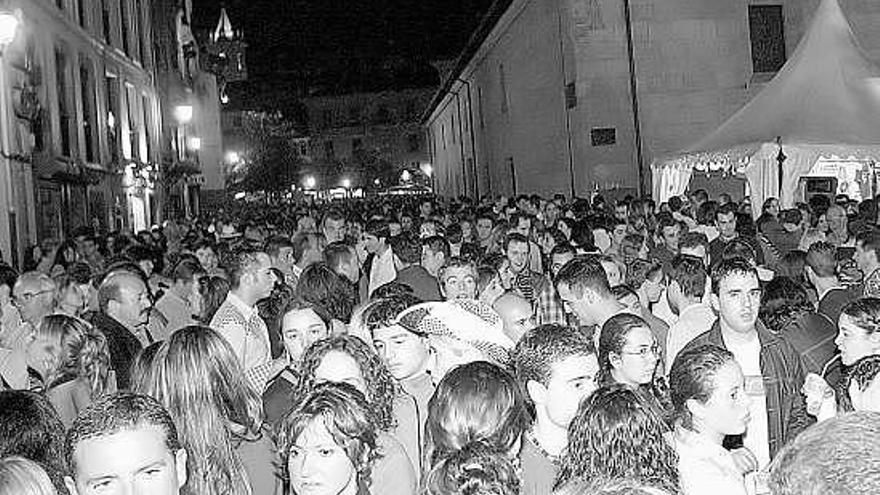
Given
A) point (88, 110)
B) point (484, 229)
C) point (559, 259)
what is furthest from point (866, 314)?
point (88, 110)

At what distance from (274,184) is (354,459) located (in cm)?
7685

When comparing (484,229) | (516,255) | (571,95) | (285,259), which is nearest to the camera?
(516,255)

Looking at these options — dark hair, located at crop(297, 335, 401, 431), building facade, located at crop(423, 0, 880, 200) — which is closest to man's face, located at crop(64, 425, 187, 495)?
dark hair, located at crop(297, 335, 401, 431)

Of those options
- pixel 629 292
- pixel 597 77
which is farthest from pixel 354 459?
pixel 597 77

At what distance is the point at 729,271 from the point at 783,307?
2.42ft

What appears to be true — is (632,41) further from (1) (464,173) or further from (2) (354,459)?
(1) (464,173)

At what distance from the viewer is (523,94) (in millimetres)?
38812

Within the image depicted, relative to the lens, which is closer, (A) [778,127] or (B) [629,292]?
(B) [629,292]

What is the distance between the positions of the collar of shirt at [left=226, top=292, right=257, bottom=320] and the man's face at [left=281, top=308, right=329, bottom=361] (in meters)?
1.47

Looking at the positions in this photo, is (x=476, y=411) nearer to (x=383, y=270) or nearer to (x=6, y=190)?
(x=383, y=270)

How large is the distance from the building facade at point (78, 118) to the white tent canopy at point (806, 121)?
10796 mm

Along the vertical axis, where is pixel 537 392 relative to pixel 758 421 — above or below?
above

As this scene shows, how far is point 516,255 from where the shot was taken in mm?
10883

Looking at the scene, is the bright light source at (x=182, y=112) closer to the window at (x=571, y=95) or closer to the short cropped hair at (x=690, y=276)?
the window at (x=571, y=95)
